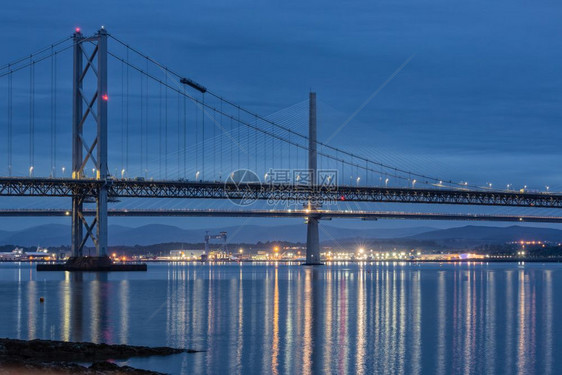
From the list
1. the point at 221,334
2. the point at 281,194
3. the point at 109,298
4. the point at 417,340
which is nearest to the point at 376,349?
the point at 417,340

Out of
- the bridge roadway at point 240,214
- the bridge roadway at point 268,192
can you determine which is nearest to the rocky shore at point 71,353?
the bridge roadway at point 268,192

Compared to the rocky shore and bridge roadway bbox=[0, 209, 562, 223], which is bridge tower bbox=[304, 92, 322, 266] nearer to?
bridge roadway bbox=[0, 209, 562, 223]

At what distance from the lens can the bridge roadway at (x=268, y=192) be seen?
206 ft

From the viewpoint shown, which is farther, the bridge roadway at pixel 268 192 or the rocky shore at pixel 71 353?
the bridge roadway at pixel 268 192

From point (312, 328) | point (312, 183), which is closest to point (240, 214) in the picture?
point (312, 183)

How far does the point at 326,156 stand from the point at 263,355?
69.2m

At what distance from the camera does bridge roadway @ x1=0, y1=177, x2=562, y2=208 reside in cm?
6266

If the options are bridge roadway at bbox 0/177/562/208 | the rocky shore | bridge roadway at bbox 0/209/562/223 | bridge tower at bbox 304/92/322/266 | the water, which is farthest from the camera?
bridge roadway at bbox 0/209/562/223

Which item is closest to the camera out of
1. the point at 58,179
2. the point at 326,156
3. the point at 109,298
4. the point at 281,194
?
the point at 109,298

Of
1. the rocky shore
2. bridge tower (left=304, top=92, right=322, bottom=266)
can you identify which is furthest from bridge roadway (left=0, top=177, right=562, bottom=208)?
the rocky shore

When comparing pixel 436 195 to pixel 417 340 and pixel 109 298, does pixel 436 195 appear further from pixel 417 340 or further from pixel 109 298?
pixel 417 340

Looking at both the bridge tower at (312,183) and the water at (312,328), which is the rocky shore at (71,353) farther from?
the bridge tower at (312,183)

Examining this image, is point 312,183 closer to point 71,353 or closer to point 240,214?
point 240,214

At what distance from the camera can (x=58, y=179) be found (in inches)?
2403
